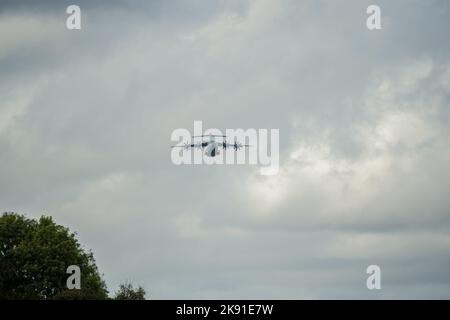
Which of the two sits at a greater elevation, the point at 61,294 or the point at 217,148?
the point at 217,148
